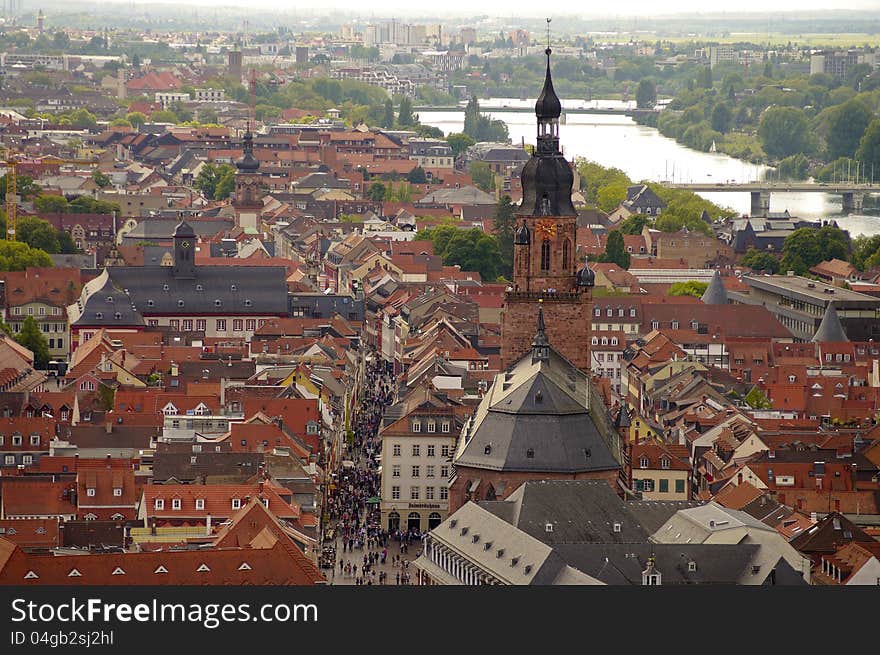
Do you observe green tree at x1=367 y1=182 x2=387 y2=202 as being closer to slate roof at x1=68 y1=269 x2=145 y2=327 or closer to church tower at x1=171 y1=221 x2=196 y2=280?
church tower at x1=171 y1=221 x2=196 y2=280

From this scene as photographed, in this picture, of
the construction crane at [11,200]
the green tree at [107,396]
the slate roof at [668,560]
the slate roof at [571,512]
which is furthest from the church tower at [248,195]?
the slate roof at [668,560]

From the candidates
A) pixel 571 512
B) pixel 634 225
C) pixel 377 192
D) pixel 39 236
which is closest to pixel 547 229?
pixel 571 512

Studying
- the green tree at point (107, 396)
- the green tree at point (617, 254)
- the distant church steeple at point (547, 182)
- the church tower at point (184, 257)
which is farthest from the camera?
the green tree at point (617, 254)

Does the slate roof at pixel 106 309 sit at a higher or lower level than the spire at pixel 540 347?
lower

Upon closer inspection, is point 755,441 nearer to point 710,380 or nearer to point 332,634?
point 710,380

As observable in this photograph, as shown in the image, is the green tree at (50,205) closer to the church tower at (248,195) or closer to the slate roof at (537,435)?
the church tower at (248,195)

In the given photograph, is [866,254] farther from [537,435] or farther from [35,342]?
[537,435]
